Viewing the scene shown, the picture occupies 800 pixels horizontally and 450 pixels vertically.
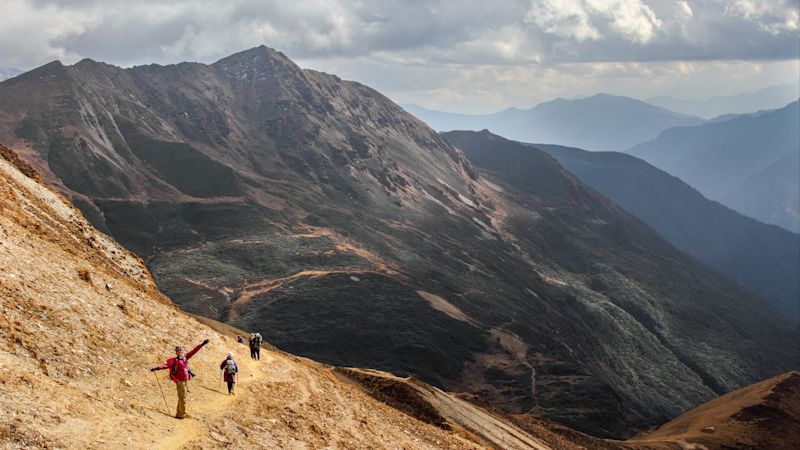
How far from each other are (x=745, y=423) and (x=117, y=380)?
8257cm

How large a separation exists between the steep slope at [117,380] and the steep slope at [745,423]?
50.2m

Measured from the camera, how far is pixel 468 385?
112250mm

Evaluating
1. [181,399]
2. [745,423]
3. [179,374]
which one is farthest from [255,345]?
[745,423]

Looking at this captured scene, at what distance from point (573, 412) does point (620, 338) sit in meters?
65.2

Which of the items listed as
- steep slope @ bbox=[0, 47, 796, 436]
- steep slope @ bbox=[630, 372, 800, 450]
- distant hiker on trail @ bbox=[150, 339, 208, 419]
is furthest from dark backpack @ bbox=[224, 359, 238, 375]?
steep slope @ bbox=[0, 47, 796, 436]

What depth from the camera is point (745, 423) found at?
3401 inches

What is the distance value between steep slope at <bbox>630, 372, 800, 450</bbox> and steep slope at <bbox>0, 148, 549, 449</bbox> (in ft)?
165

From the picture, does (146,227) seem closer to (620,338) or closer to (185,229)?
(185,229)

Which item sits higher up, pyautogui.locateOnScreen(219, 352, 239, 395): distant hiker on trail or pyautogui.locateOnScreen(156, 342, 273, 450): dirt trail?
pyautogui.locateOnScreen(219, 352, 239, 395): distant hiker on trail

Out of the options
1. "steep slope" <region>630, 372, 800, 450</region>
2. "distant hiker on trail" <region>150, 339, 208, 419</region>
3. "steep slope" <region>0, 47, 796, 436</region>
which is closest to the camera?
"distant hiker on trail" <region>150, 339, 208, 419</region>

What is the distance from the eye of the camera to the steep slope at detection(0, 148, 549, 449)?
2084cm

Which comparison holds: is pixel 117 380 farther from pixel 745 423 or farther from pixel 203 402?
pixel 745 423

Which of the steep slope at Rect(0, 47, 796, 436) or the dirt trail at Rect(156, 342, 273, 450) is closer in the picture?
the dirt trail at Rect(156, 342, 273, 450)

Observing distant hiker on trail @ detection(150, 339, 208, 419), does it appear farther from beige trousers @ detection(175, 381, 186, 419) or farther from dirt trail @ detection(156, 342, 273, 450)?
dirt trail @ detection(156, 342, 273, 450)
